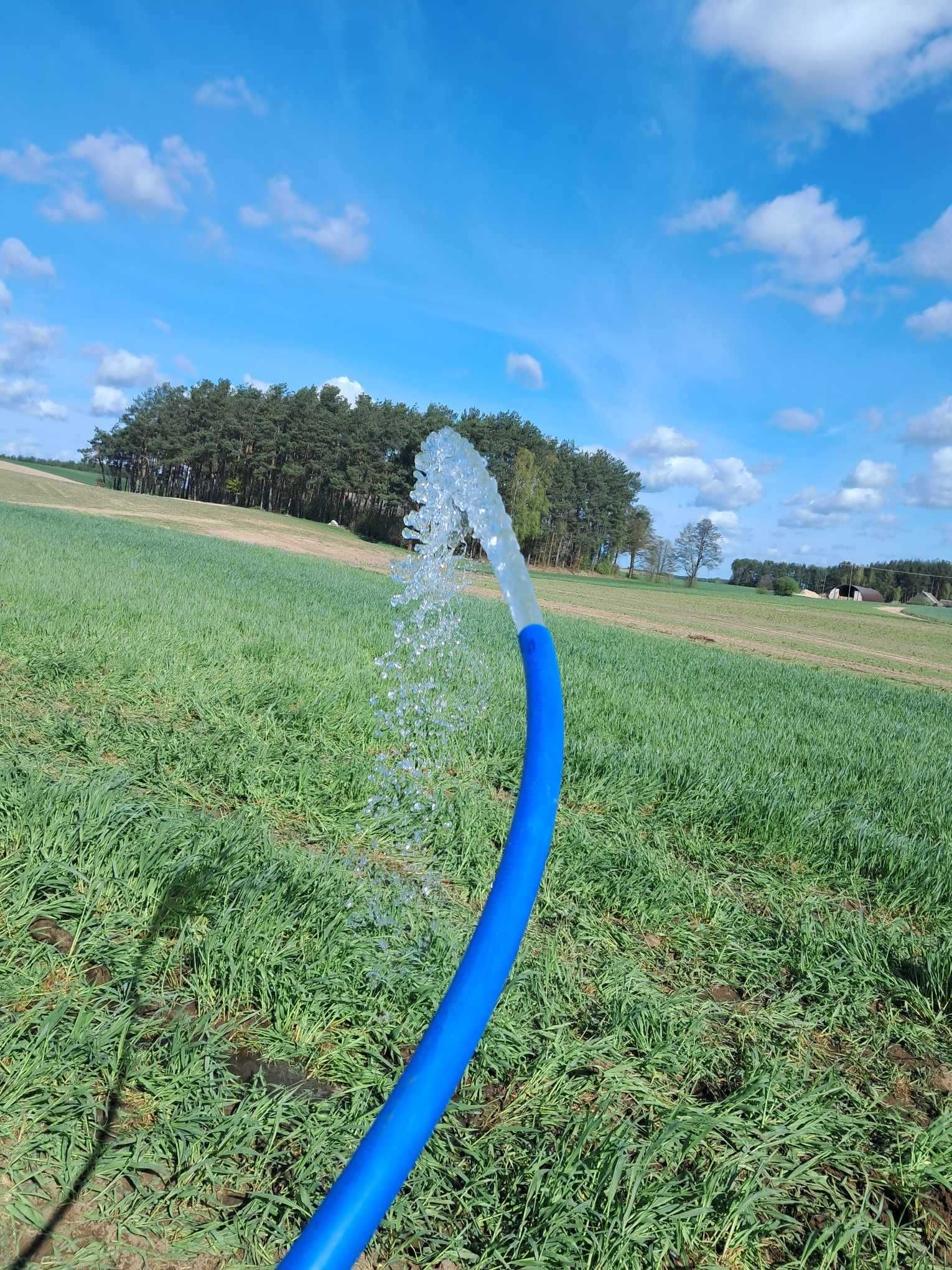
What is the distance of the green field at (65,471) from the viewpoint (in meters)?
92.4

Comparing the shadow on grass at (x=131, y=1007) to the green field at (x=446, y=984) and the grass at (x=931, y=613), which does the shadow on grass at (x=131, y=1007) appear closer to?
the green field at (x=446, y=984)

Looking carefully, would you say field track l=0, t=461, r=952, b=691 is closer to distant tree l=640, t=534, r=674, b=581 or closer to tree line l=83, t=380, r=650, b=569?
tree line l=83, t=380, r=650, b=569

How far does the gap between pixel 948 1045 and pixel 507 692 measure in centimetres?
453

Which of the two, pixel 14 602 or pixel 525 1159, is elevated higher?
pixel 14 602

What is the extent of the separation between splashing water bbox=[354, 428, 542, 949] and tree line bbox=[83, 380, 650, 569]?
49.7 meters

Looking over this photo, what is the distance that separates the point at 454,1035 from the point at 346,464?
72782 mm

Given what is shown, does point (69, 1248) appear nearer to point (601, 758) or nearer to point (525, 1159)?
point (525, 1159)

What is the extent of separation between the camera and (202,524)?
1799 inches

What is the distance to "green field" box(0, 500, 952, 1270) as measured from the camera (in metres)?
2.08

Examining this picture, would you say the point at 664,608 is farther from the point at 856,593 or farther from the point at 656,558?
the point at 856,593

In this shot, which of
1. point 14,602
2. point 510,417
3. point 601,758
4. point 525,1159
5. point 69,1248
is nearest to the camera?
point 69,1248

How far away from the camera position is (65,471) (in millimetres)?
106875

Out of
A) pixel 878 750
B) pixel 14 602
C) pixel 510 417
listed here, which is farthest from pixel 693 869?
pixel 510 417

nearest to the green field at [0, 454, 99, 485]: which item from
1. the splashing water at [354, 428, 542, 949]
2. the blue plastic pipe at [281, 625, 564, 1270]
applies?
the splashing water at [354, 428, 542, 949]
